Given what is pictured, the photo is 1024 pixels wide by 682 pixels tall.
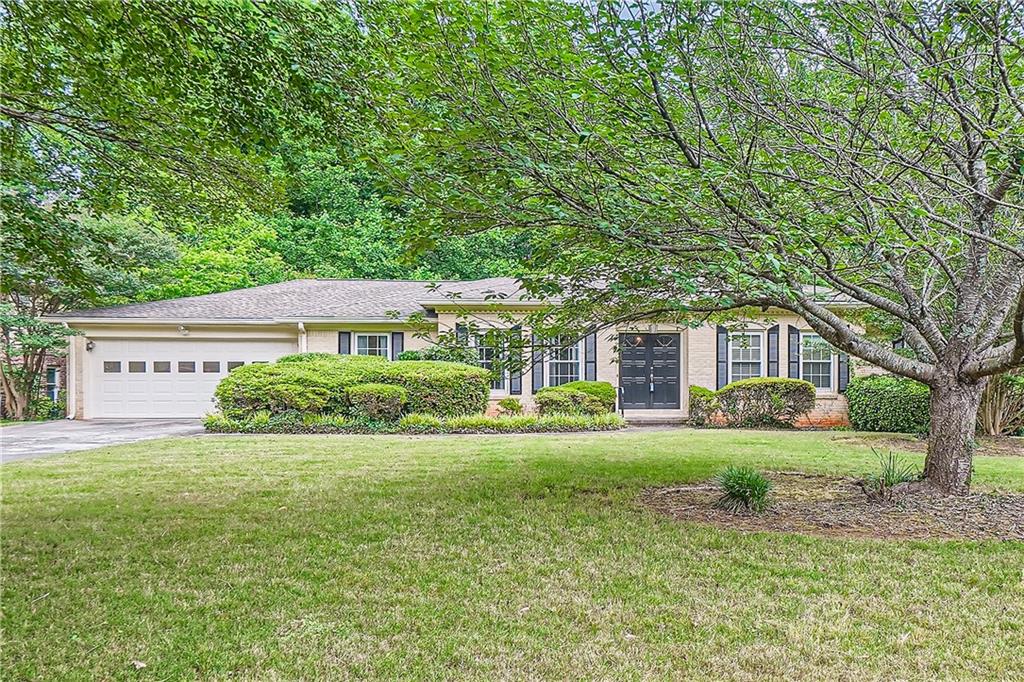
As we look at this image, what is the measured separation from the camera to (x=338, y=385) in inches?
470

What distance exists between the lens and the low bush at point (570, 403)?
42.5 ft

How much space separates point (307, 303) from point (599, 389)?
26.3 feet

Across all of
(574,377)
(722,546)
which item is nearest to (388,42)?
(722,546)

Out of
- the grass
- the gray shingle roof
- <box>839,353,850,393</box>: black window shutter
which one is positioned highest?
the gray shingle roof

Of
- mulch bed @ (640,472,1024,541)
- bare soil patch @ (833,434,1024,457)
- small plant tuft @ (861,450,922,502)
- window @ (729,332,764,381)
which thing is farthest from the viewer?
window @ (729,332,764,381)

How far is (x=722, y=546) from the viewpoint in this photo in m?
4.39

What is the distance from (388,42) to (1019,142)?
4738 millimetres

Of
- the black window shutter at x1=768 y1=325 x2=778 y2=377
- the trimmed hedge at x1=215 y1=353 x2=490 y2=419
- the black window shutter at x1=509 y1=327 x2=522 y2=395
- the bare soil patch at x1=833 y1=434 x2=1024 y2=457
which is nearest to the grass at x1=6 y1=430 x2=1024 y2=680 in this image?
Answer: the black window shutter at x1=509 y1=327 x2=522 y2=395

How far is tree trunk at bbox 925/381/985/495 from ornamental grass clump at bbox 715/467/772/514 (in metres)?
1.61

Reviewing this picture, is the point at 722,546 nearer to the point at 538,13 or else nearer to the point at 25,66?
the point at 538,13

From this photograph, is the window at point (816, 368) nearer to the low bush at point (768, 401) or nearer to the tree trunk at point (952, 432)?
the low bush at point (768, 401)

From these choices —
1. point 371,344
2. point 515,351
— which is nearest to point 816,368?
point 371,344

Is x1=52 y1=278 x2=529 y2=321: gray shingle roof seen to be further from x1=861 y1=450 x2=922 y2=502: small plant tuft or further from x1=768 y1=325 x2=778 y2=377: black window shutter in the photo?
x1=861 y1=450 x2=922 y2=502: small plant tuft

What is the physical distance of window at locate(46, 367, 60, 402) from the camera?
16.7 metres
